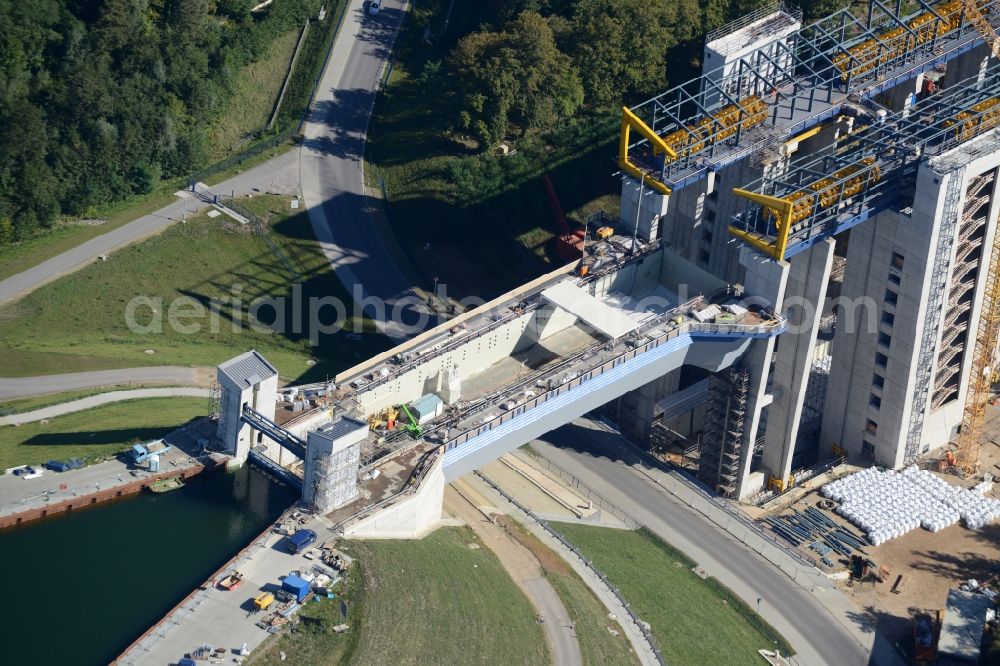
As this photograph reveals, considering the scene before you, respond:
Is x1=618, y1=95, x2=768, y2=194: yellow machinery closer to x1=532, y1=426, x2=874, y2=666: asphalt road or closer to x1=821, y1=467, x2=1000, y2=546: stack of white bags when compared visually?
x1=532, y1=426, x2=874, y2=666: asphalt road

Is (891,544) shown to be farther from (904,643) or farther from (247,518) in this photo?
(247,518)

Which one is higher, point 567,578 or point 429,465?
point 429,465

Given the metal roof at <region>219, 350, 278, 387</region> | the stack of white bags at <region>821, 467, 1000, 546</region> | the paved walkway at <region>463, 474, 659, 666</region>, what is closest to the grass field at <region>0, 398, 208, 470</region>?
the metal roof at <region>219, 350, 278, 387</region>

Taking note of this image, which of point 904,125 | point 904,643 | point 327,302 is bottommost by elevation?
point 904,643

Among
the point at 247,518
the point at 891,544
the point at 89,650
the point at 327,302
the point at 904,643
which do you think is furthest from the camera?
the point at 327,302

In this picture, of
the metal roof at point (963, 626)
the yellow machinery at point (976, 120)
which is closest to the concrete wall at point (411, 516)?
the metal roof at point (963, 626)

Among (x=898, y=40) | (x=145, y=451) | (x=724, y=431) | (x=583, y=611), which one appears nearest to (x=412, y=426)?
(x=583, y=611)

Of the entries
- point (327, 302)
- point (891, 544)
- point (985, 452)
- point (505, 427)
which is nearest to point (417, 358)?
point (505, 427)

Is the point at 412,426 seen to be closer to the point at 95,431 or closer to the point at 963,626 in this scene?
the point at 95,431
